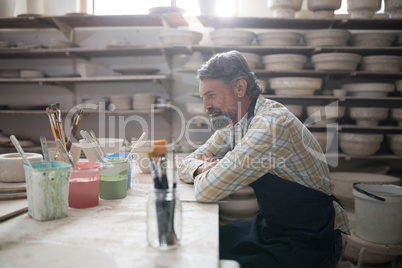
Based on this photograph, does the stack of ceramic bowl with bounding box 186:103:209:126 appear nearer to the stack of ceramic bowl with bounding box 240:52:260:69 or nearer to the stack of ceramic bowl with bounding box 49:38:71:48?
the stack of ceramic bowl with bounding box 240:52:260:69

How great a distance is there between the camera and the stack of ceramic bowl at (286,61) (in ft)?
12.3

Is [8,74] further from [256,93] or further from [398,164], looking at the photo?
[398,164]

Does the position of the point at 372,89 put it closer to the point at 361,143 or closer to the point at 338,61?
the point at 338,61

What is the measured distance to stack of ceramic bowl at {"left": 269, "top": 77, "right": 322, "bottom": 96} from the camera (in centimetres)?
373

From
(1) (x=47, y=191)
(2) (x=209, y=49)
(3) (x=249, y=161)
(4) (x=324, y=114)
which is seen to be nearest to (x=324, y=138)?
(4) (x=324, y=114)

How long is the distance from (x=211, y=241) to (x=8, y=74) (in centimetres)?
435

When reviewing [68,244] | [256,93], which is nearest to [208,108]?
[256,93]

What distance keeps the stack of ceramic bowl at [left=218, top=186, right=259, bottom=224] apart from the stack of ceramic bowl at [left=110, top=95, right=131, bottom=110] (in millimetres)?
1851

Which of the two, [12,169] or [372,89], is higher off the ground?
[372,89]

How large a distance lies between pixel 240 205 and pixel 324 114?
1.62 meters

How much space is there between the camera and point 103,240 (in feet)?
3.03

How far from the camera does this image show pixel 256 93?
5.98 feet

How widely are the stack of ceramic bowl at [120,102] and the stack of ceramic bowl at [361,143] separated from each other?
2757 millimetres

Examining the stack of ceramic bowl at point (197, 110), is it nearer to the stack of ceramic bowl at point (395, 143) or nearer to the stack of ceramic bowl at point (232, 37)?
the stack of ceramic bowl at point (232, 37)
